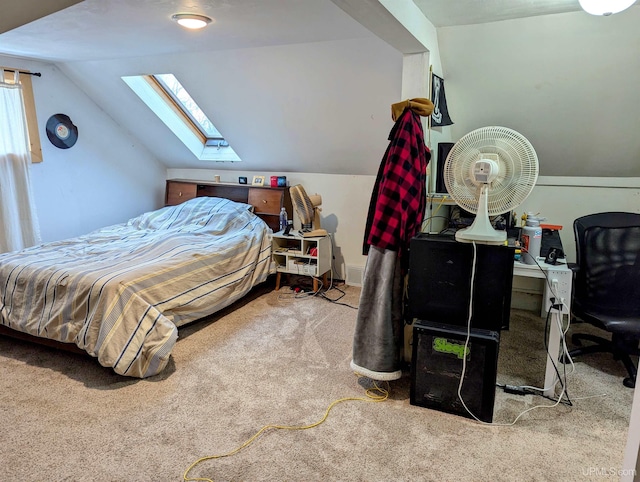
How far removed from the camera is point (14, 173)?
11.7ft

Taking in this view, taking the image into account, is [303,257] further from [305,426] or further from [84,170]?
[84,170]

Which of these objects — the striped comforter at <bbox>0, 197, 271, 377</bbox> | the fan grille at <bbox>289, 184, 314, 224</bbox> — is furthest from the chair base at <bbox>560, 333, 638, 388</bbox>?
the striped comforter at <bbox>0, 197, 271, 377</bbox>

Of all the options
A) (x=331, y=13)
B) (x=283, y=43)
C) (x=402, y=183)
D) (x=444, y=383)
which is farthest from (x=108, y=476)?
(x=283, y=43)

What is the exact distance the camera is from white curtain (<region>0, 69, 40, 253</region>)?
3.47m

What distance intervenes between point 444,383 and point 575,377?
932mm

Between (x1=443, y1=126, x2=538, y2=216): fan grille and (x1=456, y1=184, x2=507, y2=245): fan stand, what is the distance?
58 mm

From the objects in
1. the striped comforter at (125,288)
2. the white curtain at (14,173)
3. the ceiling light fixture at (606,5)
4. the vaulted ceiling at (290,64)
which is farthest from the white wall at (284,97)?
the ceiling light fixture at (606,5)

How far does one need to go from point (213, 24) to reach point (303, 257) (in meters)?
1.96

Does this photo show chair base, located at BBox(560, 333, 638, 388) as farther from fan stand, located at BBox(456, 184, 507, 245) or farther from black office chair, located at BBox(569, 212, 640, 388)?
fan stand, located at BBox(456, 184, 507, 245)

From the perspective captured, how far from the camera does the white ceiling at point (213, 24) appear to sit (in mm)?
2209

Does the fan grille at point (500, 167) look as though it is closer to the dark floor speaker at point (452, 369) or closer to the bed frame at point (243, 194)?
the dark floor speaker at point (452, 369)

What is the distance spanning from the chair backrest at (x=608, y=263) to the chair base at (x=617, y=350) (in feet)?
0.60

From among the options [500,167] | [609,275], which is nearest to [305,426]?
[500,167]

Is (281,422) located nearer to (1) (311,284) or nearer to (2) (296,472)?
(2) (296,472)
